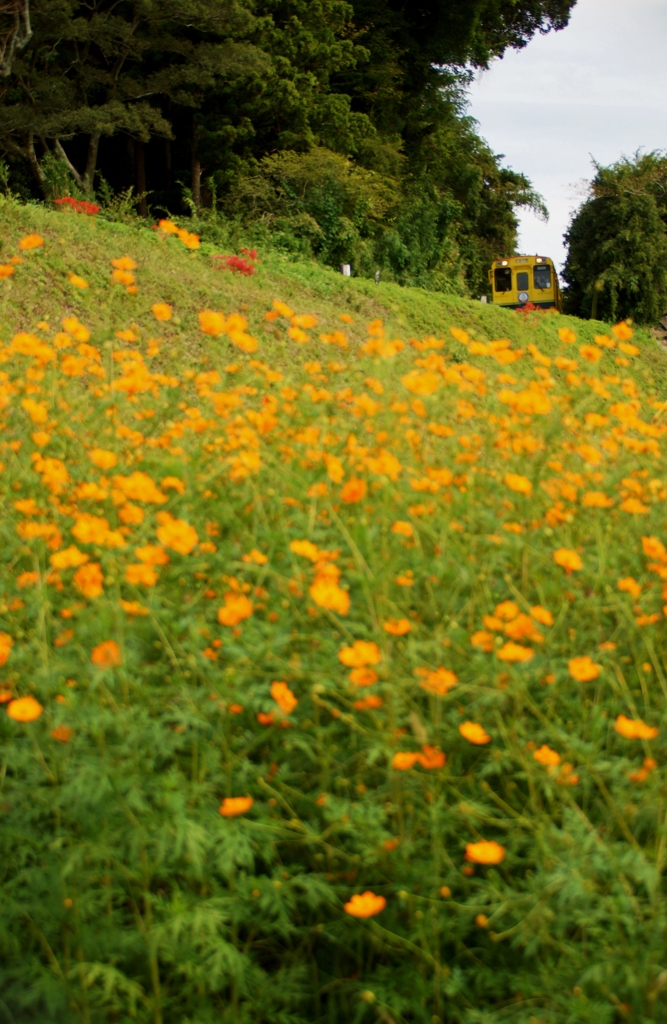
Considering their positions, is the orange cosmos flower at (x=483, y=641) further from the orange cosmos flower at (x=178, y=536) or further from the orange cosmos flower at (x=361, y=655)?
the orange cosmos flower at (x=178, y=536)

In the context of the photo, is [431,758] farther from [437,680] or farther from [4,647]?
[4,647]

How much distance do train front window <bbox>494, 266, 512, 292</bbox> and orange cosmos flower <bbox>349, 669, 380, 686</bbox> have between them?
27.3m

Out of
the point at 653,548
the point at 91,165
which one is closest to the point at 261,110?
the point at 91,165

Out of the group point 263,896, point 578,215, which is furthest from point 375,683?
point 578,215

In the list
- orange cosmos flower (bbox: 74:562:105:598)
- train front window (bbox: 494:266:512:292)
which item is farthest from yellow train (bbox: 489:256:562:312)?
orange cosmos flower (bbox: 74:562:105:598)

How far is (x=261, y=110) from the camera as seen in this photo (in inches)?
871

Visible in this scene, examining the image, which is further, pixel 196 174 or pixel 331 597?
pixel 196 174

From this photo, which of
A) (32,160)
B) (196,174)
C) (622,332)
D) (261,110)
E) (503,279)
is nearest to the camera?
(622,332)

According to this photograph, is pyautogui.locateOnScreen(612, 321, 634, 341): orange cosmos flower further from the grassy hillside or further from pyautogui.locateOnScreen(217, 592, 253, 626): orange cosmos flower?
the grassy hillside

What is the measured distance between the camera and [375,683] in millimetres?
1891

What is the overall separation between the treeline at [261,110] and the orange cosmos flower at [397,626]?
15.3m

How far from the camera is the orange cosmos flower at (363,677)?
5.81 ft

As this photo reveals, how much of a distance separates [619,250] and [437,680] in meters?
29.6

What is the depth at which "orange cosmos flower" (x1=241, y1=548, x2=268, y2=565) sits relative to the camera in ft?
6.74
